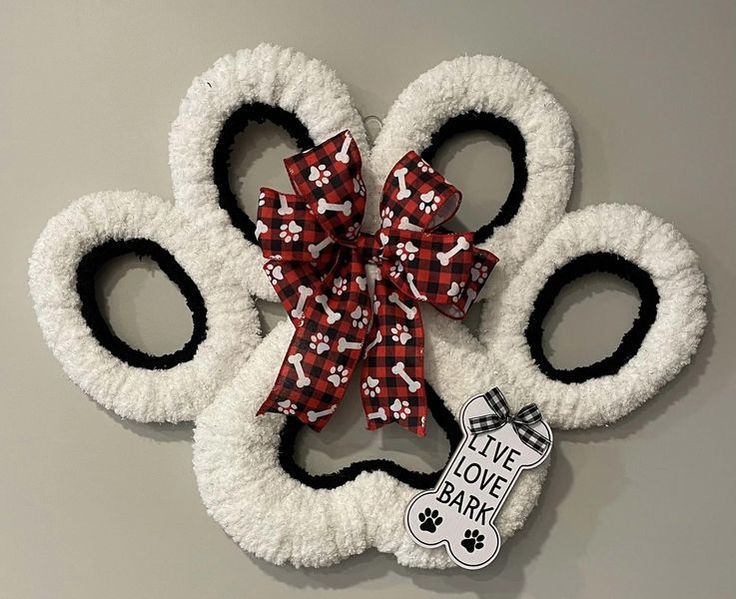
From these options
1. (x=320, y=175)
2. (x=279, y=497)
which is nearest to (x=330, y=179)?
(x=320, y=175)

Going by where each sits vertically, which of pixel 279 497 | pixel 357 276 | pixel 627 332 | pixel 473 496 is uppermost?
pixel 627 332

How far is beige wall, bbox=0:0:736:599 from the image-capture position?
0.73m

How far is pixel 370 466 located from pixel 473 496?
4.7 inches

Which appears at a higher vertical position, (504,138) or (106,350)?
(504,138)

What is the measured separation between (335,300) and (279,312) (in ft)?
0.32

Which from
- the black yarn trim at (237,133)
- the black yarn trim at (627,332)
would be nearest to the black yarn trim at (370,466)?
the black yarn trim at (627,332)

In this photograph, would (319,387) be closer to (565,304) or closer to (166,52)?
(565,304)

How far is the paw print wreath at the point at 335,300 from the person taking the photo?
Result: 711mm

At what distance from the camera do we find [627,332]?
77cm

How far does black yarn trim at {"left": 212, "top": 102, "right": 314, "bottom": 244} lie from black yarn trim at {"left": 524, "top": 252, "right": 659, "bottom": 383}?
12.2 inches

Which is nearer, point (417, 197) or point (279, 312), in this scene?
point (417, 197)

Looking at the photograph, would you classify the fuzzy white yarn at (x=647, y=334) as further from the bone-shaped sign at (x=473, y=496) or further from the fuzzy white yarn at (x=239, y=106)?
the fuzzy white yarn at (x=239, y=106)

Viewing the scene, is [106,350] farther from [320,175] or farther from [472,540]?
[472,540]

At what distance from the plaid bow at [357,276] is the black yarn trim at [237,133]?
61 millimetres
